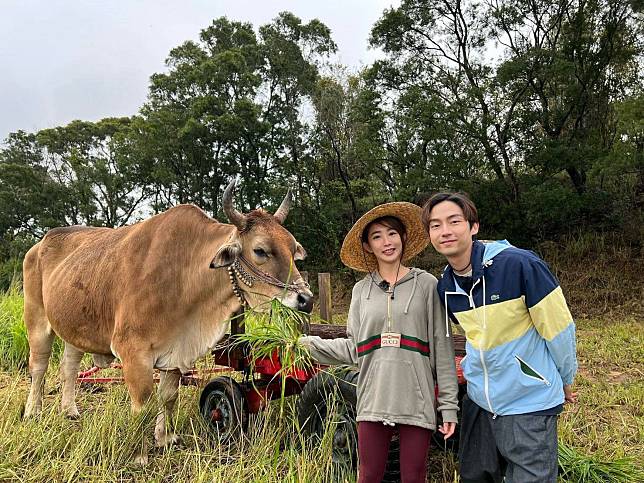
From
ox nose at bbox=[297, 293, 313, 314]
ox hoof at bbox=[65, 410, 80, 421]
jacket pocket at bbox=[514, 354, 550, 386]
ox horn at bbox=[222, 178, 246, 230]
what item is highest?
ox horn at bbox=[222, 178, 246, 230]

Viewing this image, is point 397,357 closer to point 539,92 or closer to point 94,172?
point 539,92

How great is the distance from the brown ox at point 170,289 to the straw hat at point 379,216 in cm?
76

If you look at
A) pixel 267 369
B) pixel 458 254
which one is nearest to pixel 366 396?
pixel 458 254

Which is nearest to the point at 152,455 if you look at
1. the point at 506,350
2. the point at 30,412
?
the point at 30,412

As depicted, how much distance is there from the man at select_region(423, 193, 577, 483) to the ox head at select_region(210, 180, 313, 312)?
1.55 m

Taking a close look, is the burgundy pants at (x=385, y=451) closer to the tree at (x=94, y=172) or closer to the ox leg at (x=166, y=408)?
the ox leg at (x=166, y=408)

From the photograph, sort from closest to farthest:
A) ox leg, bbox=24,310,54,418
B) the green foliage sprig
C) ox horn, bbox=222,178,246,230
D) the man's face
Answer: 1. the man's face
2. the green foliage sprig
3. ox horn, bbox=222,178,246,230
4. ox leg, bbox=24,310,54,418

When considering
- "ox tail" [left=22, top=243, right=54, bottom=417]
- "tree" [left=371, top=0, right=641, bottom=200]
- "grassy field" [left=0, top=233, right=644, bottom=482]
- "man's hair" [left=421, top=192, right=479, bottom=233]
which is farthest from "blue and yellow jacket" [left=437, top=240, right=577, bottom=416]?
"tree" [left=371, top=0, right=641, bottom=200]

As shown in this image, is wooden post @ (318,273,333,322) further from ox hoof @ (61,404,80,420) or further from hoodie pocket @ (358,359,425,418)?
hoodie pocket @ (358,359,425,418)

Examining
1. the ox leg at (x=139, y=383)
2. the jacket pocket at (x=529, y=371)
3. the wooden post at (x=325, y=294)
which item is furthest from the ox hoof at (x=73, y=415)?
the jacket pocket at (x=529, y=371)

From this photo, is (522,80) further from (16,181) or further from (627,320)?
(16,181)

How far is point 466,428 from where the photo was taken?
7.84 feet

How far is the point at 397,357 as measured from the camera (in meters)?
2.50

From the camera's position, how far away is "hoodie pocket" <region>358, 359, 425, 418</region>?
243cm
